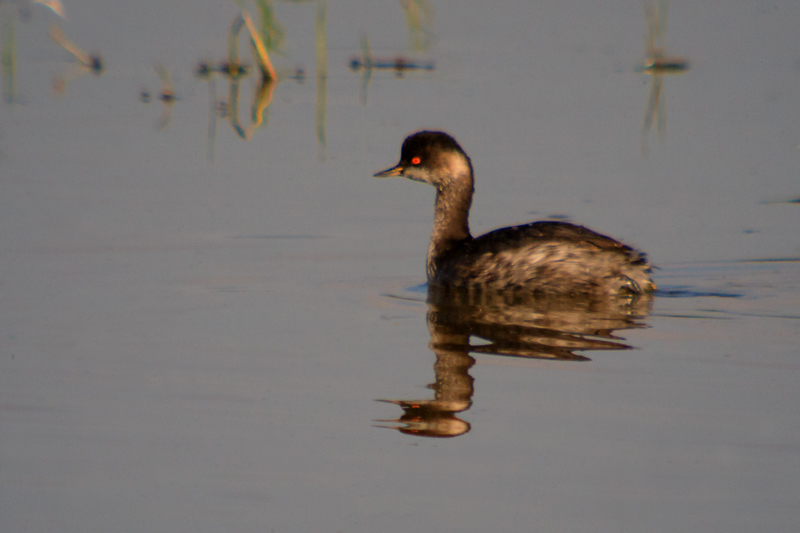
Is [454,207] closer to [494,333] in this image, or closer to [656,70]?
[494,333]

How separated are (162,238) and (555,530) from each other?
6029 millimetres

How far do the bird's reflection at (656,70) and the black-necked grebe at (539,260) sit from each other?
384 cm

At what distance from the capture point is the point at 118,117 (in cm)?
1412

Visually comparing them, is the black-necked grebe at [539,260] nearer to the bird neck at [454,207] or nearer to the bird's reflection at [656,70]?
the bird neck at [454,207]

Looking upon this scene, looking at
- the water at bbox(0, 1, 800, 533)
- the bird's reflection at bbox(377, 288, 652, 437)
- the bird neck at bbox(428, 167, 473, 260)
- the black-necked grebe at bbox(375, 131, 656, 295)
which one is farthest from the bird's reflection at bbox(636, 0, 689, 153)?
the bird's reflection at bbox(377, 288, 652, 437)

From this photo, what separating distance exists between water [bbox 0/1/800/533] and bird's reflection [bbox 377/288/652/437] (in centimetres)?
Result: 4

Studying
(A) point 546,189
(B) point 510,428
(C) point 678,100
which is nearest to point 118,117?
(A) point 546,189

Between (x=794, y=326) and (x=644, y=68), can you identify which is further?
(x=644, y=68)

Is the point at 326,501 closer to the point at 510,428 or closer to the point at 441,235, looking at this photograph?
the point at 510,428

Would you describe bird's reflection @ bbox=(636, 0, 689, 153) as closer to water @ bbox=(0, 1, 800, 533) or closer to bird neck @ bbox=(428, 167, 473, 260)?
water @ bbox=(0, 1, 800, 533)

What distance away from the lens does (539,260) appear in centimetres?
926

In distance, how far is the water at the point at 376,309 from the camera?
17.9 feet

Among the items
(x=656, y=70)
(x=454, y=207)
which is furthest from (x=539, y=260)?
(x=656, y=70)

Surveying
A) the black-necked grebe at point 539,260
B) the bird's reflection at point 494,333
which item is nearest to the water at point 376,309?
the bird's reflection at point 494,333
